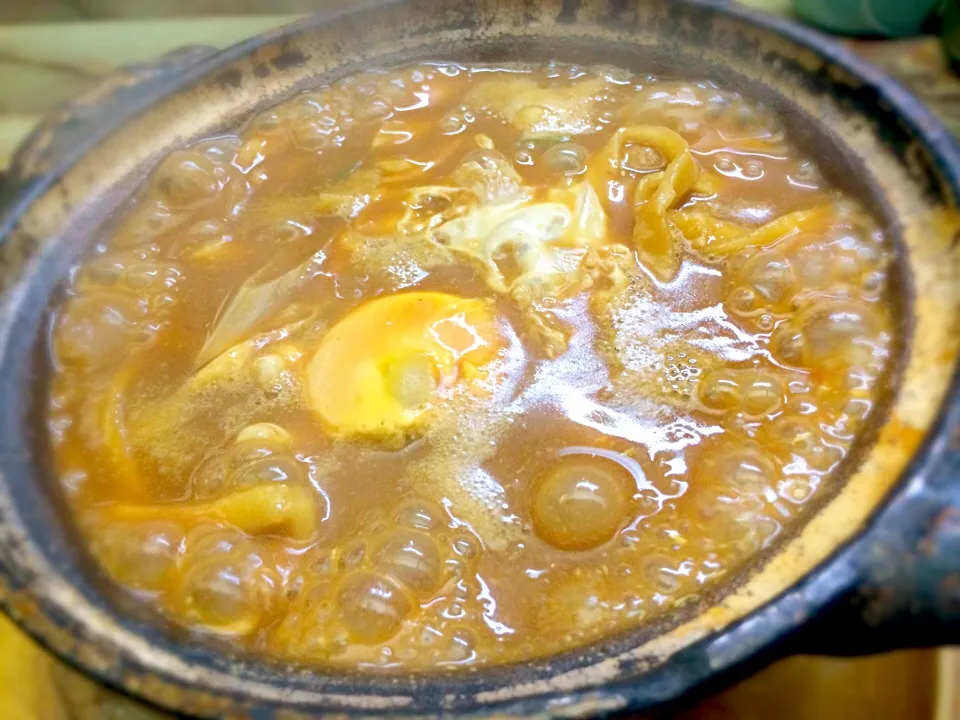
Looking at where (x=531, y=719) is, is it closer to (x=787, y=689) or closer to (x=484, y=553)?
(x=484, y=553)

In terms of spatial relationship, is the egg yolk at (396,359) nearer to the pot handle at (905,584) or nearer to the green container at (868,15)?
the pot handle at (905,584)

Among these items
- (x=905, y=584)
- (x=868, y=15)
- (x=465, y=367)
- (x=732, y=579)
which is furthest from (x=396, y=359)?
(x=868, y=15)

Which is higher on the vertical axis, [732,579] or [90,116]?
[90,116]

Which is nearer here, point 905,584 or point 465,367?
point 905,584

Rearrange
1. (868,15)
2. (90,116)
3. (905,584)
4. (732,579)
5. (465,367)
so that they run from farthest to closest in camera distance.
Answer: (868,15)
(90,116)
(465,367)
(732,579)
(905,584)

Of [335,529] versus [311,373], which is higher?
→ [311,373]

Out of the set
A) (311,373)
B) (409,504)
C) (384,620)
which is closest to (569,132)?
(311,373)

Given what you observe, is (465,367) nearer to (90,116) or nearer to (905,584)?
(905,584)

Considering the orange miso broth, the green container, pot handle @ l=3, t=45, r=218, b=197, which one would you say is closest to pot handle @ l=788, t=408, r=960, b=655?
the orange miso broth
